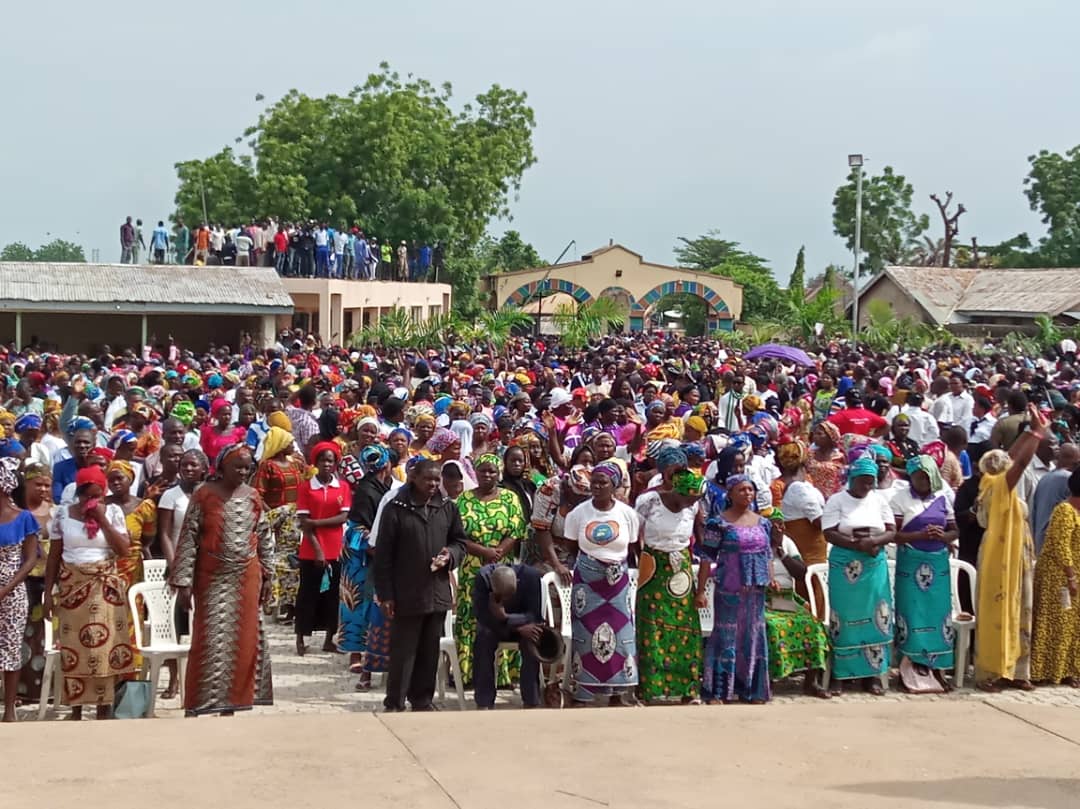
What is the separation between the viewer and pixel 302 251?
36.6 meters

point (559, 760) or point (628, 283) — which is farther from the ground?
point (628, 283)

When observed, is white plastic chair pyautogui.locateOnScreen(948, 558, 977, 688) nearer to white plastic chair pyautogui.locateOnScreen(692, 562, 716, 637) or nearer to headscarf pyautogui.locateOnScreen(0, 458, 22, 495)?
white plastic chair pyautogui.locateOnScreen(692, 562, 716, 637)

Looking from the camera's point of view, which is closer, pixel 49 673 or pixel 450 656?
pixel 49 673

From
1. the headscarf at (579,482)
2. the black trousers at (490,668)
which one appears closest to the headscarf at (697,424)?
the headscarf at (579,482)

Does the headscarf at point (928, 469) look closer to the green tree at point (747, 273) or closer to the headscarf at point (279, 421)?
the headscarf at point (279, 421)

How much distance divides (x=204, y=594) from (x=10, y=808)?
2.11 metres

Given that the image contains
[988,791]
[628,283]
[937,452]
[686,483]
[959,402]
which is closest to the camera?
[988,791]

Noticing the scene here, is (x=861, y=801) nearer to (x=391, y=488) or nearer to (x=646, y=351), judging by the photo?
(x=391, y=488)

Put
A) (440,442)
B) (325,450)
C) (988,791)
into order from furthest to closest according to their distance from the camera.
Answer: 1. (440,442)
2. (325,450)
3. (988,791)

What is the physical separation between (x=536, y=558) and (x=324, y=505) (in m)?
1.62

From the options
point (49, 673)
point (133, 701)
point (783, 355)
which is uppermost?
point (783, 355)

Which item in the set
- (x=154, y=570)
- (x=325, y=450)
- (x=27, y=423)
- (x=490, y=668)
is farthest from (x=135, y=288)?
(x=490, y=668)

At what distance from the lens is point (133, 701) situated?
25.7 feet

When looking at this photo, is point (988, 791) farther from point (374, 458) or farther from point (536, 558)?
point (374, 458)
